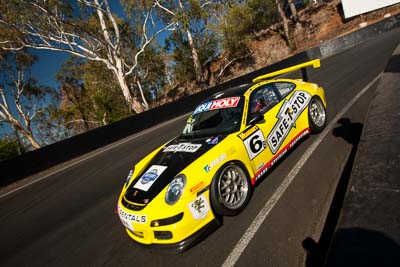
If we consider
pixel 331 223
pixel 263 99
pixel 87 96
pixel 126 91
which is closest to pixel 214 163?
pixel 331 223

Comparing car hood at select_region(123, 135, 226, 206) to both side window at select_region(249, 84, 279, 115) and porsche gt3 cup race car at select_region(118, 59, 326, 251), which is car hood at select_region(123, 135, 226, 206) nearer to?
porsche gt3 cup race car at select_region(118, 59, 326, 251)

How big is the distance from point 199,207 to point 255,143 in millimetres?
1361

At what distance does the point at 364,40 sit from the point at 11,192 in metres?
27.1

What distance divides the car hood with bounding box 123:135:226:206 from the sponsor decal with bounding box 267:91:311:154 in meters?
0.96

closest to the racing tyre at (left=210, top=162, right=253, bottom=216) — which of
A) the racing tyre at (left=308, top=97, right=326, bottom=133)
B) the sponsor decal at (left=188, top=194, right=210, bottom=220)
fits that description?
the sponsor decal at (left=188, top=194, right=210, bottom=220)

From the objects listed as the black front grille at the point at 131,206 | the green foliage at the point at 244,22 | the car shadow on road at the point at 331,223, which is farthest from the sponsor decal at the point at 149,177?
the green foliage at the point at 244,22

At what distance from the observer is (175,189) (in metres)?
3.20

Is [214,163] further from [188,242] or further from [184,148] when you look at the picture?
[188,242]

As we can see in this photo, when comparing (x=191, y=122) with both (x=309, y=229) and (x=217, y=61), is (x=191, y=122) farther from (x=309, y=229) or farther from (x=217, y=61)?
(x=217, y=61)

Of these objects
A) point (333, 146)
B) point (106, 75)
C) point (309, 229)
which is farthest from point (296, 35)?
point (309, 229)

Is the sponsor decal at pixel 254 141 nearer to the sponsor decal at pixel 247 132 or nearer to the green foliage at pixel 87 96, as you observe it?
the sponsor decal at pixel 247 132

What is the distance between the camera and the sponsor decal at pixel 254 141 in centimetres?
388

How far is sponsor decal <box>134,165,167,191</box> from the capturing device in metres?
3.52

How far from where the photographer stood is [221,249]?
313 centimetres
